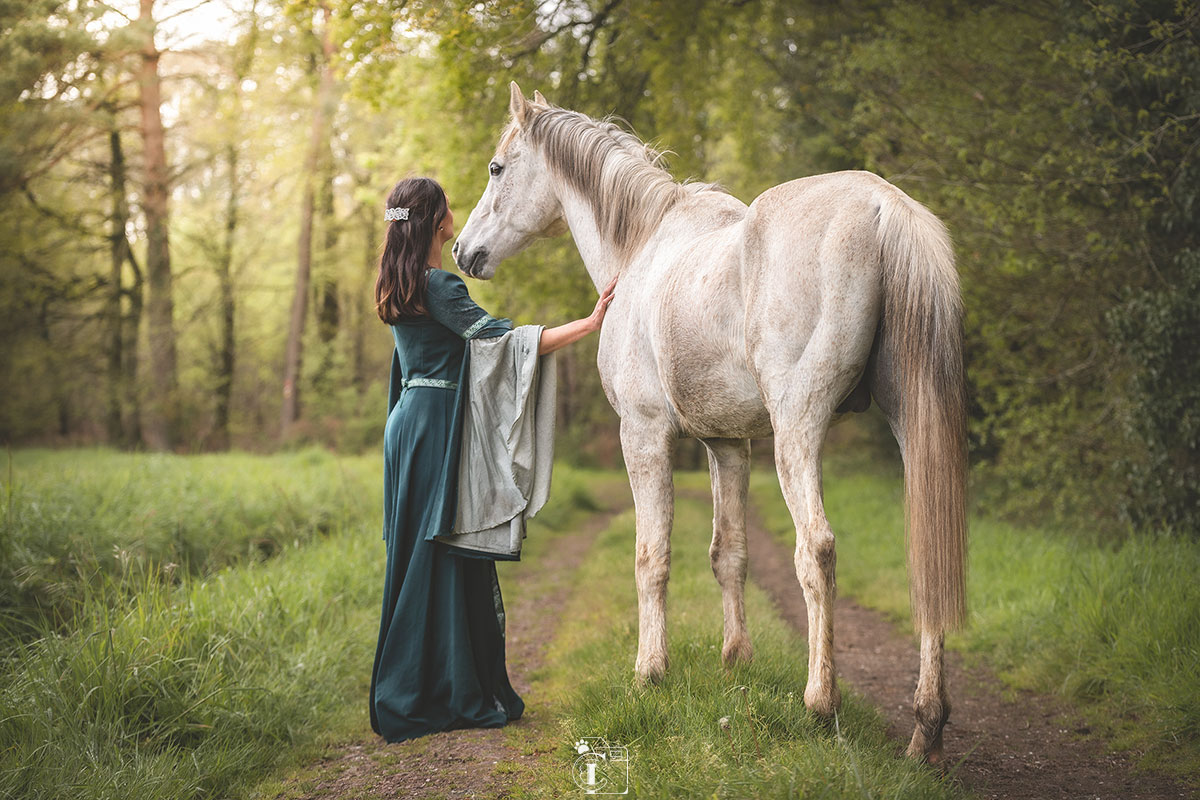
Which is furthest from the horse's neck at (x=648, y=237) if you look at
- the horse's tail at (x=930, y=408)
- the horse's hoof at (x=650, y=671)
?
the horse's hoof at (x=650, y=671)

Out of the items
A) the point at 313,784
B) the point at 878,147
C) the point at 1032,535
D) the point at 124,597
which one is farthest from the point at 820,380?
the point at 878,147

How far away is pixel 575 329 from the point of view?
148 inches

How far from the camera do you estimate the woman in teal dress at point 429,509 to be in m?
3.79

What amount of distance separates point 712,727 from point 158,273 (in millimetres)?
15646

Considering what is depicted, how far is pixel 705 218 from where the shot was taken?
356 centimetres

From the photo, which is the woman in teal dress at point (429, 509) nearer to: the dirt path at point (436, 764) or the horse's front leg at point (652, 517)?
the dirt path at point (436, 764)

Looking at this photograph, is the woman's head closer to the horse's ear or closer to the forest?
the horse's ear

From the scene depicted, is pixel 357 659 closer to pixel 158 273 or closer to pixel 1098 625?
pixel 1098 625

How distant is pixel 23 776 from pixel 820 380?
3.07m

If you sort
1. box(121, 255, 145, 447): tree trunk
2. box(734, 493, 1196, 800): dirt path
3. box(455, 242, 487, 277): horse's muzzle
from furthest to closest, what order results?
box(121, 255, 145, 447): tree trunk → box(455, 242, 487, 277): horse's muzzle → box(734, 493, 1196, 800): dirt path

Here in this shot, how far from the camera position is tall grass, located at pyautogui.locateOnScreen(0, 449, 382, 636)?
452 cm

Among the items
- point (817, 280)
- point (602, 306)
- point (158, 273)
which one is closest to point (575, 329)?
point (602, 306)

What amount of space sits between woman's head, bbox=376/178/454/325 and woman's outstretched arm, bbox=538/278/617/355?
58 cm

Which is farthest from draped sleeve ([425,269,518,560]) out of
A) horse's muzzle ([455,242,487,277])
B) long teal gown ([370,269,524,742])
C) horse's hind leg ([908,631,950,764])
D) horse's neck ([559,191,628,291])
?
horse's hind leg ([908,631,950,764])
